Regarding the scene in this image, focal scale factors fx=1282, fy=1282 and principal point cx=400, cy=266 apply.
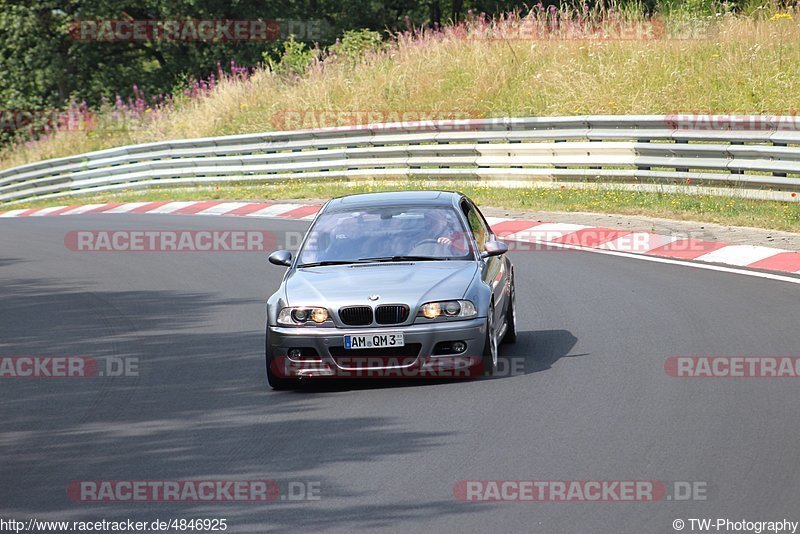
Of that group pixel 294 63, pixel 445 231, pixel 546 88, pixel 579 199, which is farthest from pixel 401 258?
pixel 294 63

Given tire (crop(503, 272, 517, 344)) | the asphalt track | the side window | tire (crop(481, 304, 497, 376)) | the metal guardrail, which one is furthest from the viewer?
the metal guardrail

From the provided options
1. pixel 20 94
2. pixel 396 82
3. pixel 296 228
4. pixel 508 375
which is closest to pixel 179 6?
pixel 20 94

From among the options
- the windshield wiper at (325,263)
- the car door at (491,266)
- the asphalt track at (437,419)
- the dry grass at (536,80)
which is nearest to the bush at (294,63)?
the dry grass at (536,80)

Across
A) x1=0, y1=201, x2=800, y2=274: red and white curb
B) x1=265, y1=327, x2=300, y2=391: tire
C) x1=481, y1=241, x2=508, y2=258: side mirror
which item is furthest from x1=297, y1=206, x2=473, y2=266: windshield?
x1=0, y1=201, x2=800, y2=274: red and white curb

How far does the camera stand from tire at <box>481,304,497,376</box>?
Answer: 9570 millimetres

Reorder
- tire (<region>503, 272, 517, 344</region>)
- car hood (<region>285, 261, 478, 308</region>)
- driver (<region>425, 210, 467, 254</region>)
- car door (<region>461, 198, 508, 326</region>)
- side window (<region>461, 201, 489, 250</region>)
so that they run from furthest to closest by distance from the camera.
A: side window (<region>461, 201, 489, 250</region>) < tire (<region>503, 272, 517, 344</region>) < driver (<region>425, 210, 467, 254</region>) < car door (<region>461, 198, 508, 326</region>) < car hood (<region>285, 261, 478, 308</region>)

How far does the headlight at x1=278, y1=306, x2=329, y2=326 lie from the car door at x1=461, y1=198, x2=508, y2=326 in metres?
1.36

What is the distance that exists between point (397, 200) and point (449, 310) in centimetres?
178

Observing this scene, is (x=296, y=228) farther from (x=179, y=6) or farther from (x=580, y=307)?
(x=179, y=6)

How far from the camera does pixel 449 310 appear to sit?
9492mm

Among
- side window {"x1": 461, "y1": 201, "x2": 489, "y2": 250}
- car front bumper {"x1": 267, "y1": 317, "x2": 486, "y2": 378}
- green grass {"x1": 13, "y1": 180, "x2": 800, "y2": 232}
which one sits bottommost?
green grass {"x1": 13, "y1": 180, "x2": 800, "y2": 232}

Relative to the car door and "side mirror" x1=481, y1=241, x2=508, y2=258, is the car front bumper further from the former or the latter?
"side mirror" x1=481, y1=241, x2=508, y2=258

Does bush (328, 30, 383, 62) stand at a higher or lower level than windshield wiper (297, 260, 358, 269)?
lower

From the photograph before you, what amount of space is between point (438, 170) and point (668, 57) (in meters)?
5.34
